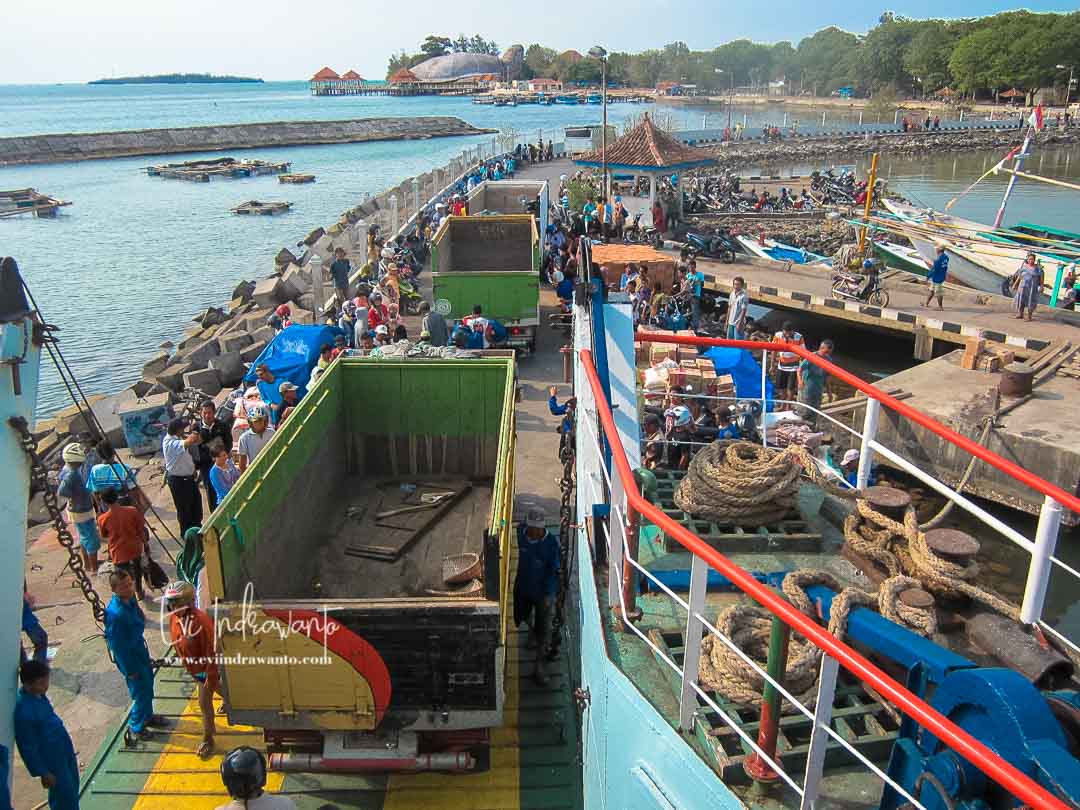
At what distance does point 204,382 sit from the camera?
1410cm

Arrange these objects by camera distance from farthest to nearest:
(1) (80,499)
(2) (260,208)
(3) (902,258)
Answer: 1. (2) (260,208)
2. (3) (902,258)
3. (1) (80,499)

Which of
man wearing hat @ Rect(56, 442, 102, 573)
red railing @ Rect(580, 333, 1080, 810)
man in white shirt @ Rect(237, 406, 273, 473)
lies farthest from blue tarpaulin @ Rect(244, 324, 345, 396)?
red railing @ Rect(580, 333, 1080, 810)

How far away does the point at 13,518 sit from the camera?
5164mm

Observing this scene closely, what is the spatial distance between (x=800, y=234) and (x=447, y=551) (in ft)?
80.9

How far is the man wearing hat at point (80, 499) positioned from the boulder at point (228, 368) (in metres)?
6.88

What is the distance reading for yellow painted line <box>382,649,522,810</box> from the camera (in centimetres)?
538

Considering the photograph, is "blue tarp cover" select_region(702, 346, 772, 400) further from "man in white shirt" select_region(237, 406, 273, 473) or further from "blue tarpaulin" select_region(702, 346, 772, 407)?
"man in white shirt" select_region(237, 406, 273, 473)

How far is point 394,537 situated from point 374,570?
53cm

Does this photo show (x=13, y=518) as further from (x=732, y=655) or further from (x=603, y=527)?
(x=732, y=655)

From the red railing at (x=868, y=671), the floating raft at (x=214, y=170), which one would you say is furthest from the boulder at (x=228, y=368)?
the floating raft at (x=214, y=170)

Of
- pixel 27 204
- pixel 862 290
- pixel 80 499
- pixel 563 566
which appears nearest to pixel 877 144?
pixel 862 290

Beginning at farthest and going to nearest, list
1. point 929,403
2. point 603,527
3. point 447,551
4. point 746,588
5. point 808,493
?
point 929,403, point 447,551, point 808,493, point 603,527, point 746,588

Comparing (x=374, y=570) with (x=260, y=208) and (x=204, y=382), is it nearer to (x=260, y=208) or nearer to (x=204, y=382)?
(x=204, y=382)

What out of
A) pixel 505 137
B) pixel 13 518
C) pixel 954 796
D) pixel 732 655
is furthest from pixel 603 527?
pixel 505 137
